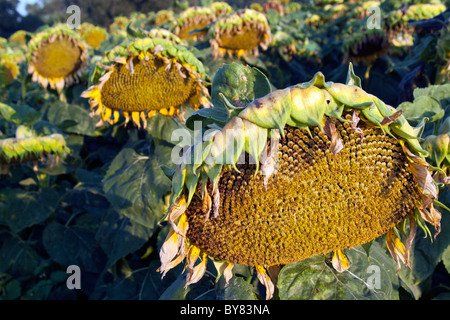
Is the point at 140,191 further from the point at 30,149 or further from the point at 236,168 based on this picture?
the point at 236,168

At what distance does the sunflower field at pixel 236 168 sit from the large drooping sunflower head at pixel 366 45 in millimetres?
13

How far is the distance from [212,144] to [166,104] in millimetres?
1500

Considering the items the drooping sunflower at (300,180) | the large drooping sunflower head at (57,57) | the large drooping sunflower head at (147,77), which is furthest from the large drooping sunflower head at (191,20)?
the drooping sunflower at (300,180)

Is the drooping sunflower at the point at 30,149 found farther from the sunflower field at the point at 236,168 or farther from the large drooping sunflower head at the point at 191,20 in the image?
the large drooping sunflower head at the point at 191,20

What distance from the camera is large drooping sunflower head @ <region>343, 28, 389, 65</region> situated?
12.9 ft

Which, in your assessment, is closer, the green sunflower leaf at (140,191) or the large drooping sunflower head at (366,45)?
the green sunflower leaf at (140,191)

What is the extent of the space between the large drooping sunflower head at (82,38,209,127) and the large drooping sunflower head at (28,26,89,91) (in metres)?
1.72

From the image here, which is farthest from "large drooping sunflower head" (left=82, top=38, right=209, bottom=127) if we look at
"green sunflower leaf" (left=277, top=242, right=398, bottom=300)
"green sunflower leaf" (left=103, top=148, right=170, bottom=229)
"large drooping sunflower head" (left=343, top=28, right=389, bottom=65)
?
"large drooping sunflower head" (left=343, top=28, right=389, bottom=65)

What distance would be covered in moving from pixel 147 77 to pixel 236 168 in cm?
142

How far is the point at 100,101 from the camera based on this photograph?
244 centimetres

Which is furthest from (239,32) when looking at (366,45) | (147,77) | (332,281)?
(332,281)

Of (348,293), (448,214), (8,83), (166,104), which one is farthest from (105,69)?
(8,83)

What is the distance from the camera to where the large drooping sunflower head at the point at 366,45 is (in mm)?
3920

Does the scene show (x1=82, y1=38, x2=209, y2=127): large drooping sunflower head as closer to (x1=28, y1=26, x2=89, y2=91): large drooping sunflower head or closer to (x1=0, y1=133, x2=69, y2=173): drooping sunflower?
(x1=0, y1=133, x2=69, y2=173): drooping sunflower
